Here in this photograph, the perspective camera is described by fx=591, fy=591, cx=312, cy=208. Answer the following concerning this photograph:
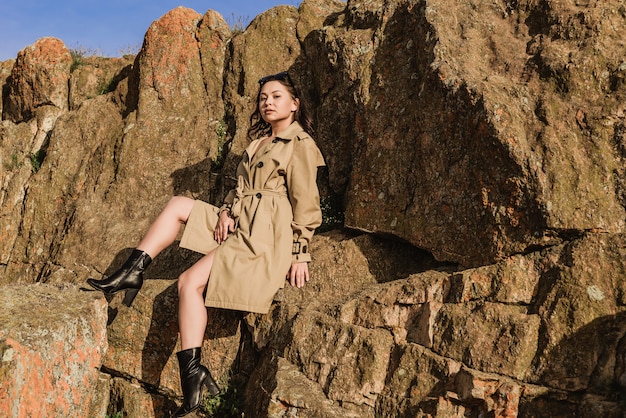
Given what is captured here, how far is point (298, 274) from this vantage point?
6.18 m

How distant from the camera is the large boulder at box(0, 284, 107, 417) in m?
4.69

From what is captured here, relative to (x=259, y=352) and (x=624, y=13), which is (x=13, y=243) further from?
(x=624, y=13)

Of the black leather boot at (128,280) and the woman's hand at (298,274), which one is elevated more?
the woman's hand at (298,274)

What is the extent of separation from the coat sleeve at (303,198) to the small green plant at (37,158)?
5.53 metres

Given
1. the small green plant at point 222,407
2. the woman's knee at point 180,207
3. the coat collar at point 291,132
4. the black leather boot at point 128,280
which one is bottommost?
the small green plant at point 222,407

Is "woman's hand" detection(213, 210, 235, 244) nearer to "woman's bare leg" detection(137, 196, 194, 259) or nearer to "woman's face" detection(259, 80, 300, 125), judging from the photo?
"woman's bare leg" detection(137, 196, 194, 259)

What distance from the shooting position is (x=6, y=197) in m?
9.59

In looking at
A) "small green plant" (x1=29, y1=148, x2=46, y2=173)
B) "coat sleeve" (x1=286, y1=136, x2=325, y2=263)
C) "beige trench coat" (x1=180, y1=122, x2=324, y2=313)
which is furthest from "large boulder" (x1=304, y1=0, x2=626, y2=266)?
"small green plant" (x1=29, y1=148, x2=46, y2=173)

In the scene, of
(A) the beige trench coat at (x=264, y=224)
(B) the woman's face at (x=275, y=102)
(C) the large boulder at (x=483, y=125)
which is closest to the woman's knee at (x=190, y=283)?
(A) the beige trench coat at (x=264, y=224)

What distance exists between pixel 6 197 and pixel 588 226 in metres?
8.63

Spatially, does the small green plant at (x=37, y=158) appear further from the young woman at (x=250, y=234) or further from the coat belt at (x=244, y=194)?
the coat belt at (x=244, y=194)

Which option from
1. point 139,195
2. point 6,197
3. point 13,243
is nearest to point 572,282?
point 139,195

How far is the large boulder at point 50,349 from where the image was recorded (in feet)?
15.4

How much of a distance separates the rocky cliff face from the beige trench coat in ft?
1.10
